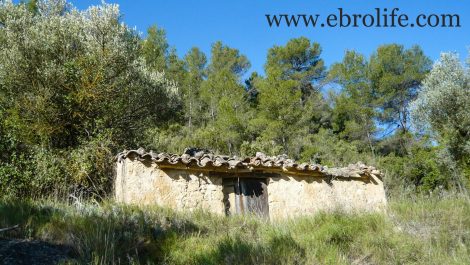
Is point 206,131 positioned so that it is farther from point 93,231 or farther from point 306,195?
point 93,231

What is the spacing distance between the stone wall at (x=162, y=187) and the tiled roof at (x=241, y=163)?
0.83ft

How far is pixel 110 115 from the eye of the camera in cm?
1317

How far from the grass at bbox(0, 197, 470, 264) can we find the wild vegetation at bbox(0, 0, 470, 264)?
0.03 m

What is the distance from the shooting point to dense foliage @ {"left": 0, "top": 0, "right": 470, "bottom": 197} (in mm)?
11625

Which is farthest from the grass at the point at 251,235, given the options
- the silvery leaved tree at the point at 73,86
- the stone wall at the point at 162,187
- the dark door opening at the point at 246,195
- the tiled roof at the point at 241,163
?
the silvery leaved tree at the point at 73,86

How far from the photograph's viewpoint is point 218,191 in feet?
36.0

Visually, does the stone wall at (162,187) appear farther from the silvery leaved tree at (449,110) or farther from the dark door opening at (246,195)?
the silvery leaved tree at (449,110)

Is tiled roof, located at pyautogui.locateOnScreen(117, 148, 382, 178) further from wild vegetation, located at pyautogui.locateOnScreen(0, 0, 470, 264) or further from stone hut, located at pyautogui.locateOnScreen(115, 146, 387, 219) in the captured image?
wild vegetation, located at pyautogui.locateOnScreen(0, 0, 470, 264)

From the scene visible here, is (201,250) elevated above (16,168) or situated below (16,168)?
below

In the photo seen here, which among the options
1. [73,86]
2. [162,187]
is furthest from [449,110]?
[73,86]

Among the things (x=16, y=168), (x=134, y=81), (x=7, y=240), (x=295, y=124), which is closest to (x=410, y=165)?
(x=295, y=124)

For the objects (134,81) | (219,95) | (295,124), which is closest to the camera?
(134,81)

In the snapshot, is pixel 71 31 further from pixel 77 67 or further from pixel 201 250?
pixel 201 250

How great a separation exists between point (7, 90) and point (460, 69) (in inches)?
676
